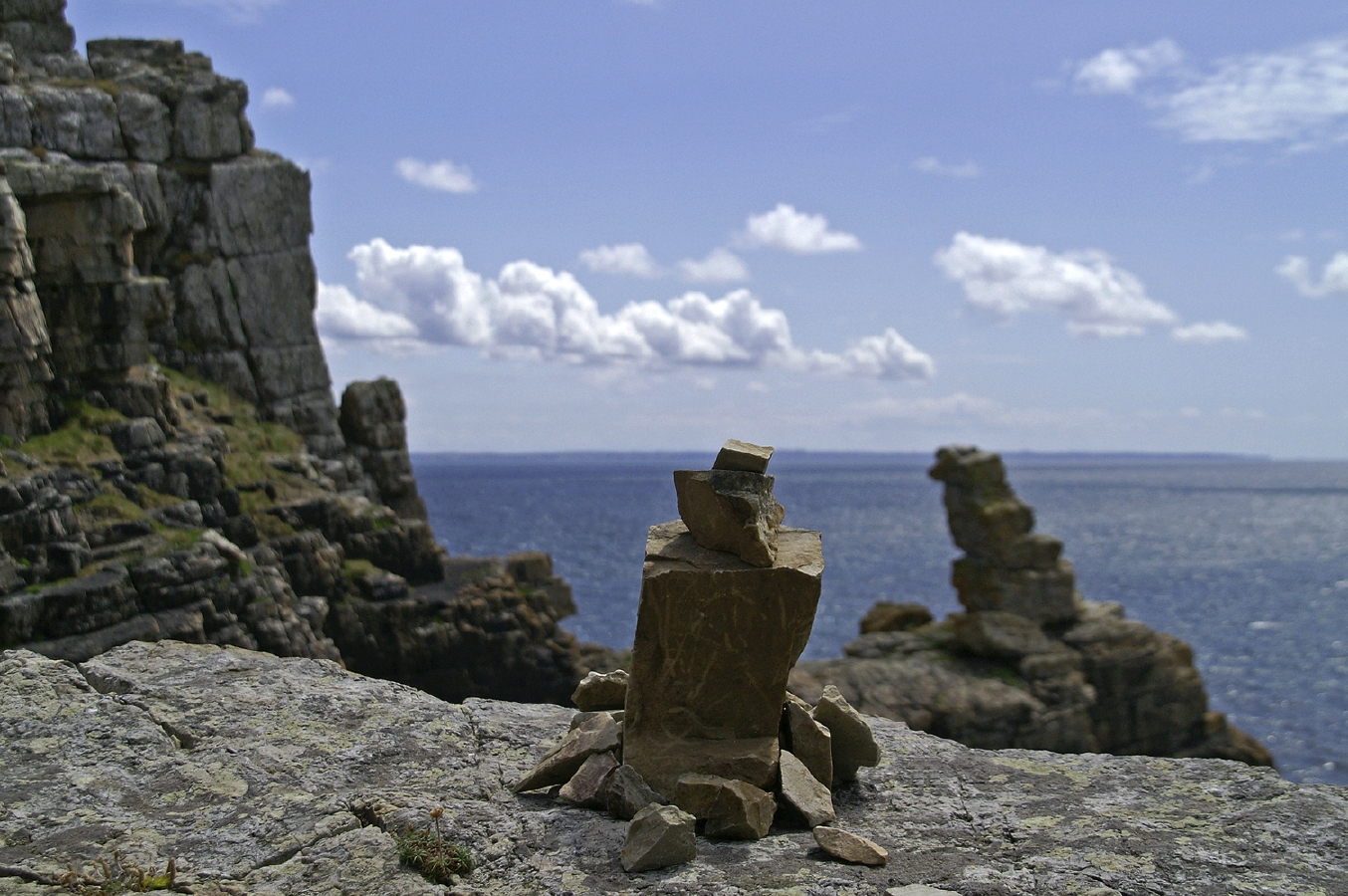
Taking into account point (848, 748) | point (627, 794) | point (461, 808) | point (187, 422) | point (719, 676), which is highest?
point (187, 422)

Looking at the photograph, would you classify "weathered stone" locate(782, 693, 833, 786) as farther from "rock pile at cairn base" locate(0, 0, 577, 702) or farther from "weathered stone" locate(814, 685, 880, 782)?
"rock pile at cairn base" locate(0, 0, 577, 702)

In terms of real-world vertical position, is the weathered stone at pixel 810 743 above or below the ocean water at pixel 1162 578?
above

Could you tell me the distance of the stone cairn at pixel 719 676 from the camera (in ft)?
28.5

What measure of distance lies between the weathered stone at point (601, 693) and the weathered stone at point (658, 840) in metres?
3.01

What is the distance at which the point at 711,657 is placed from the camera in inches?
354

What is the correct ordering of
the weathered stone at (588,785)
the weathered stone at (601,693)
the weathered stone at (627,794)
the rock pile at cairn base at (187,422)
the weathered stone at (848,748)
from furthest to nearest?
1. the rock pile at cairn base at (187,422)
2. the weathered stone at (601,693)
3. the weathered stone at (848,748)
4. the weathered stone at (588,785)
5. the weathered stone at (627,794)

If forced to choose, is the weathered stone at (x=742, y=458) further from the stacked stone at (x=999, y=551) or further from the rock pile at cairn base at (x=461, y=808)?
the stacked stone at (x=999, y=551)

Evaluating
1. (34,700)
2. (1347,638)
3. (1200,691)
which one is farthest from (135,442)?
(1347,638)

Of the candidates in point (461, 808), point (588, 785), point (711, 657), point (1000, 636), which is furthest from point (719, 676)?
point (1000, 636)

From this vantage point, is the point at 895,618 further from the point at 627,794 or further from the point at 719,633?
the point at 627,794

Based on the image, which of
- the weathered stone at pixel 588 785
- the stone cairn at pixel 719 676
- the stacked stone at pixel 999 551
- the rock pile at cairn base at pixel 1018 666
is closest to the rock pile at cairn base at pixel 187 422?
the rock pile at cairn base at pixel 1018 666

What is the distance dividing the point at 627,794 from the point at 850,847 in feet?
6.09

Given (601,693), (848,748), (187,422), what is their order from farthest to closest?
1. (187,422)
2. (601,693)
3. (848,748)

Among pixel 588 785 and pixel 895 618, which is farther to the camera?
pixel 895 618
